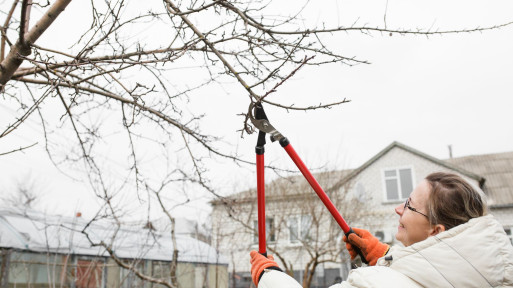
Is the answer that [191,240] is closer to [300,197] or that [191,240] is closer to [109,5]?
[300,197]

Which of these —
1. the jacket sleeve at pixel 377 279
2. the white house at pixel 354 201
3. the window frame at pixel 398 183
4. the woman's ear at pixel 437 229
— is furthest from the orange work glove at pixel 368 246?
the window frame at pixel 398 183

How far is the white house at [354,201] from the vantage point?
14898 millimetres

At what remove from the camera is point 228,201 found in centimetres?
480

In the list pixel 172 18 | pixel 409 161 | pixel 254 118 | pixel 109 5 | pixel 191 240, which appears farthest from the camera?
pixel 409 161

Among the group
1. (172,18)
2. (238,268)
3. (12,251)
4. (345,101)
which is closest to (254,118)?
(345,101)

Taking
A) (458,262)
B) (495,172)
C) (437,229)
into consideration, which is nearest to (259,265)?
(437,229)

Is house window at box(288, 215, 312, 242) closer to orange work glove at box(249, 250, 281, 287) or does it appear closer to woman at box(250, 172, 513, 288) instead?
orange work glove at box(249, 250, 281, 287)

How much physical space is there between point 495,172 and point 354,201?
8.96 m

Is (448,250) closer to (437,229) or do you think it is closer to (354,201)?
(437,229)

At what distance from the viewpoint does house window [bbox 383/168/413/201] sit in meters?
19.9

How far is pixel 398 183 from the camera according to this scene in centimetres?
1991

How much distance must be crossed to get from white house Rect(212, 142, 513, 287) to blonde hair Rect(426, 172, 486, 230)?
40.2ft

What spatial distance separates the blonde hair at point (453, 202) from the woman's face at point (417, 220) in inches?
1.3

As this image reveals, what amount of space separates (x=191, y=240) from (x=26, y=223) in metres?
6.06
